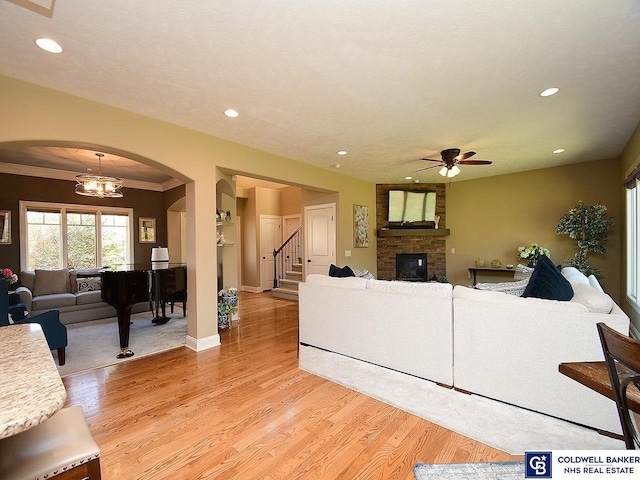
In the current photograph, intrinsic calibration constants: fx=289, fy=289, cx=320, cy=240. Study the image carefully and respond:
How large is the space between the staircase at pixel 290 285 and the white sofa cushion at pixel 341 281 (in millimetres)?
3614

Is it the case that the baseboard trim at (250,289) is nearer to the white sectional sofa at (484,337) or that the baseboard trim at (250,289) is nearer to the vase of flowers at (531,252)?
the white sectional sofa at (484,337)

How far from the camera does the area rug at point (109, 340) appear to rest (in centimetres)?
329

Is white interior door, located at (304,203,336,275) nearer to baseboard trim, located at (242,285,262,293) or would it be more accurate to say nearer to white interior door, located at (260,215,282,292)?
white interior door, located at (260,215,282,292)

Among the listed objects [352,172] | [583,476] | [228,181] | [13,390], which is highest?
[352,172]

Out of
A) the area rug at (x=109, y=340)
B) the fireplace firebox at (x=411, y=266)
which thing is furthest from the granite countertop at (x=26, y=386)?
the fireplace firebox at (x=411, y=266)

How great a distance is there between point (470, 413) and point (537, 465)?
104cm

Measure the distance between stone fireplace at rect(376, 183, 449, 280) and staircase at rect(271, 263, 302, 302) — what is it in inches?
80.3

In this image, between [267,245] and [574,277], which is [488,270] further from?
[267,245]

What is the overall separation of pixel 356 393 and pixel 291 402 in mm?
594

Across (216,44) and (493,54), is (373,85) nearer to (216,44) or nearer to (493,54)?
(493,54)

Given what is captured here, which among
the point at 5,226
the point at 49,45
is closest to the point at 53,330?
the point at 49,45

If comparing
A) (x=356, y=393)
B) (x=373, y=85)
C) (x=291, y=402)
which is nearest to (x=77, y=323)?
(x=291, y=402)

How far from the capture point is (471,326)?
2.18 metres

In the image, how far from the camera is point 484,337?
6.97ft
